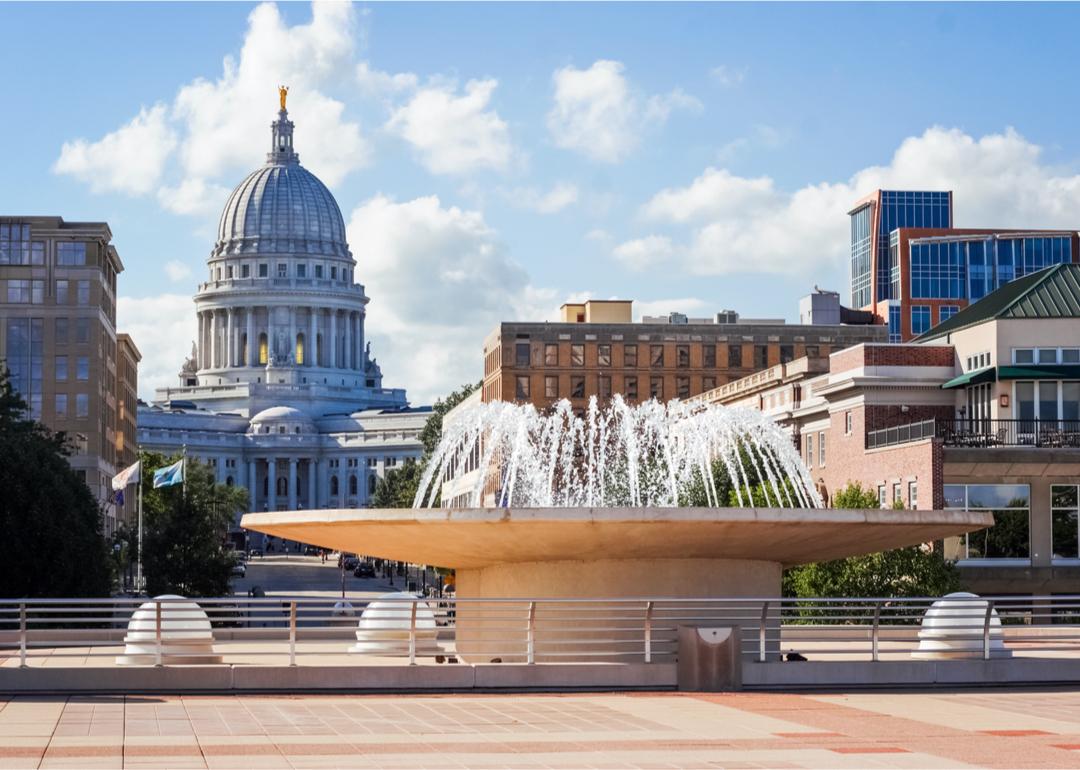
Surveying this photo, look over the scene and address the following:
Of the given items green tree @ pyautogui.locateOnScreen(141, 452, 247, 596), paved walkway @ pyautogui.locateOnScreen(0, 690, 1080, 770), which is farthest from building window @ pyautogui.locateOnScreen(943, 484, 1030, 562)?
paved walkway @ pyautogui.locateOnScreen(0, 690, 1080, 770)

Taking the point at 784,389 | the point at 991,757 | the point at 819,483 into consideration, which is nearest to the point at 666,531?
the point at 991,757

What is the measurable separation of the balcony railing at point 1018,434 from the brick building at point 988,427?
0.17 ft

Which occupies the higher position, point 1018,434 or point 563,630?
point 1018,434

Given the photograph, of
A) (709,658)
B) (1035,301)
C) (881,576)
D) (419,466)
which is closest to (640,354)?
(419,466)

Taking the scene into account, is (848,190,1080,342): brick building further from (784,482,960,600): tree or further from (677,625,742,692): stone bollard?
(677,625,742,692): stone bollard

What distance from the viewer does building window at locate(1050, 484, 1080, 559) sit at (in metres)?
70.5

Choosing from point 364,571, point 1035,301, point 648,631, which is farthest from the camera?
point 364,571

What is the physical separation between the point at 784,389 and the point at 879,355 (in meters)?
13.6

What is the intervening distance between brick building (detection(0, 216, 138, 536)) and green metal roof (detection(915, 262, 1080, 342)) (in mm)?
71201

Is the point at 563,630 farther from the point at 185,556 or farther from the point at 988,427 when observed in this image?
the point at 185,556

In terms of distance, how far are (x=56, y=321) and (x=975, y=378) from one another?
78.4 meters

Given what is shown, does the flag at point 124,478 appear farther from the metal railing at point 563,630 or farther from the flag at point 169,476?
the metal railing at point 563,630

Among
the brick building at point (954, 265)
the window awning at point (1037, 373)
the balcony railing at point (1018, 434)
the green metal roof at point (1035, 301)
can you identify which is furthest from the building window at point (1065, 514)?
the brick building at point (954, 265)

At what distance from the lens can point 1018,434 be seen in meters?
71.2
